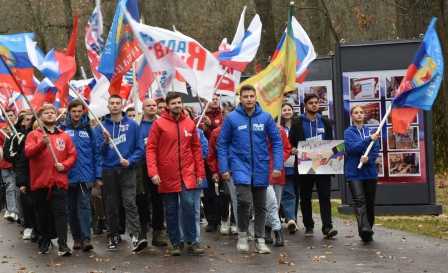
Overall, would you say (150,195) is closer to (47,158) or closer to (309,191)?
(47,158)

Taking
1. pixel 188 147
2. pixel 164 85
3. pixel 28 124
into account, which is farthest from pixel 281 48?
pixel 28 124

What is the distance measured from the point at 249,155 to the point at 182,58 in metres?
1.59

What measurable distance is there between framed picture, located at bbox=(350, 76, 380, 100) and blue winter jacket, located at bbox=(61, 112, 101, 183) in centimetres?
446

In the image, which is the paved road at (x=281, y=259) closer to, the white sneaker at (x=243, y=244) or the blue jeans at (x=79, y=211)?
the white sneaker at (x=243, y=244)

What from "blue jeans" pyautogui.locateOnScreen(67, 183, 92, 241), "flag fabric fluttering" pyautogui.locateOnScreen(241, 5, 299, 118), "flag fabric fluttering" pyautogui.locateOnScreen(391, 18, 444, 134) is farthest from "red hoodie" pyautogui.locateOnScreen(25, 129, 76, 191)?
"flag fabric fluttering" pyautogui.locateOnScreen(391, 18, 444, 134)

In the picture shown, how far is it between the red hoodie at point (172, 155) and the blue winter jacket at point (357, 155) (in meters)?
1.99

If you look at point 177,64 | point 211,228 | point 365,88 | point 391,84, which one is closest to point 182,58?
point 177,64

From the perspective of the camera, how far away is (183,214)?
1225 cm

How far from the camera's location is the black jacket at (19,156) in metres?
13.4

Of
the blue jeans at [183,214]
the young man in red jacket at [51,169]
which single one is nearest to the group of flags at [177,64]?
the young man in red jacket at [51,169]

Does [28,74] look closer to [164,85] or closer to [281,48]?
[164,85]

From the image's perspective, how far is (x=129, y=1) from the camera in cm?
1402

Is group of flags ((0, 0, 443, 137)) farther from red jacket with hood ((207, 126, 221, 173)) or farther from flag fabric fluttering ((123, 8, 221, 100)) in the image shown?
red jacket with hood ((207, 126, 221, 173))

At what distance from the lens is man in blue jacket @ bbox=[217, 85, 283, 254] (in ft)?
40.0
